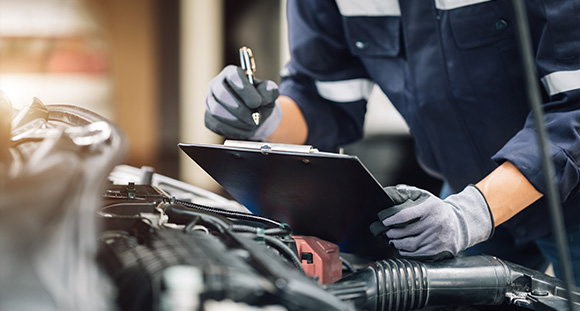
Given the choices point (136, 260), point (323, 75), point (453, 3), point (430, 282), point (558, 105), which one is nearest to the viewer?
point (136, 260)

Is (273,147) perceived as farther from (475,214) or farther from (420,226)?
(475,214)

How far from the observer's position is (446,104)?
1.20 m

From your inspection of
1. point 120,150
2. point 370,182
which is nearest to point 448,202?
point 370,182

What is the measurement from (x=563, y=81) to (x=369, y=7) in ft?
1.43

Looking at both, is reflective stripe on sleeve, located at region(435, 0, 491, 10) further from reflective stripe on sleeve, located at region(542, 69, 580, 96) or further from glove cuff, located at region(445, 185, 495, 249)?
glove cuff, located at region(445, 185, 495, 249)

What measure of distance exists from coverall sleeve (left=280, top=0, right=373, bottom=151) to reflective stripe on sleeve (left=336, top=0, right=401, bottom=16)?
0.26 ft

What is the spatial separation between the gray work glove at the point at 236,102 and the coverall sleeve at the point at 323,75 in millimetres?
278

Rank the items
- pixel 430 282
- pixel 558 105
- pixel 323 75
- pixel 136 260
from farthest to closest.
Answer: pixel 323 75 → pixel 558 105 → pixel 430 282 → pixel 136 260

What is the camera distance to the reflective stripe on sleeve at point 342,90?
4.42ft

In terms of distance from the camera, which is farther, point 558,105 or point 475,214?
point 558,105

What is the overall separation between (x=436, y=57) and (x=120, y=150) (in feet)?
2.68

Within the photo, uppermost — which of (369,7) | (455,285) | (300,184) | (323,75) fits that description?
(369,7)

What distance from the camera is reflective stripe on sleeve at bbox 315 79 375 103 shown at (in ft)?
4.42

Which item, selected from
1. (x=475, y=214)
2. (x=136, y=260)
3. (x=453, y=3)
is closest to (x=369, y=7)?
(x=453, y=3)
